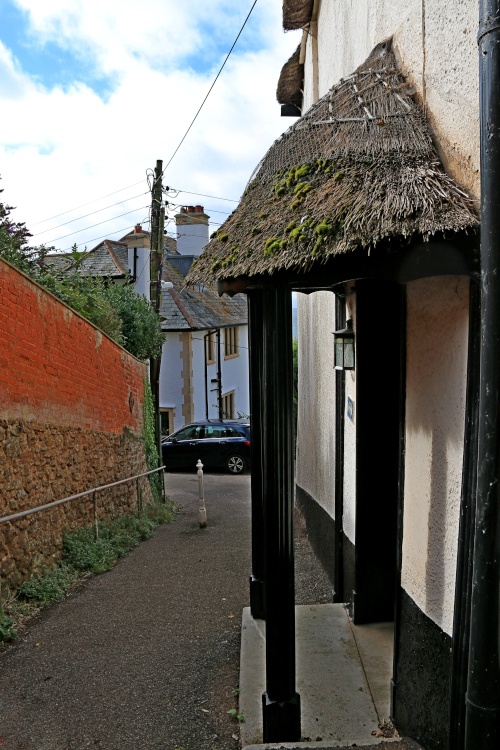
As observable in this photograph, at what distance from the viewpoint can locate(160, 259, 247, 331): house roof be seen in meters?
26.6

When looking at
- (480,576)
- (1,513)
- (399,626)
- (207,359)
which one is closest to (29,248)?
(1,513)

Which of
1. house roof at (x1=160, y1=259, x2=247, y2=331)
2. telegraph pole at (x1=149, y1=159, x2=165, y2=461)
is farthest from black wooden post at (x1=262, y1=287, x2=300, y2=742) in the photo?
house roof at (x1=160, y1=259, x2=247, y2=331)

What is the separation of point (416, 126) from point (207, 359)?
25.4m

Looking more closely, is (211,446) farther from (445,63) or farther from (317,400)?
(445,63)

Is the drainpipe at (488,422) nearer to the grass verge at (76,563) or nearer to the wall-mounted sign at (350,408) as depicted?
the wall-mounted sign at (350,408)

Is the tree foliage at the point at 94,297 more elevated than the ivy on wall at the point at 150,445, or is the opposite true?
the tree foliage at the point at 94,297

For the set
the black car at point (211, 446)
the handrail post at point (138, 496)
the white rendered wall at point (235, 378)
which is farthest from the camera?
the white rendered wall at point (235, 378)

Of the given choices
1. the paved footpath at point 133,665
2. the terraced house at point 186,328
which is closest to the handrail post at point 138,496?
the paved footpath at point 133,665

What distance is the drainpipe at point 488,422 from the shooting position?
7.94ft

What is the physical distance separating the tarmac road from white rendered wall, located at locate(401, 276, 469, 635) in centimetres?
152

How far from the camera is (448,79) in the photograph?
3520mm

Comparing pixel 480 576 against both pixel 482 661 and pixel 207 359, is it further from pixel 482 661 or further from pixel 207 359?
pixel 207 359

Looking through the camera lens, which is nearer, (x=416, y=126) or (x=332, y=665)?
(x=416, y=126)

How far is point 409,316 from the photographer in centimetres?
412
